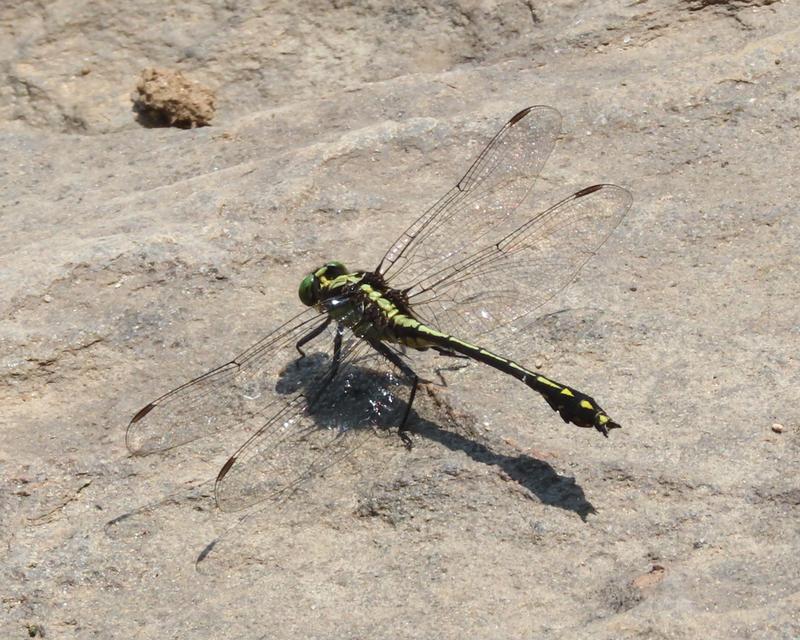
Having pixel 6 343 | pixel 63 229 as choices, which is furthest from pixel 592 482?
pixel 63 229

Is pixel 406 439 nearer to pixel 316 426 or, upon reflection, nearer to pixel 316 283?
pixel 316 426

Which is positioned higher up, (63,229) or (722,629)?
(722,629)

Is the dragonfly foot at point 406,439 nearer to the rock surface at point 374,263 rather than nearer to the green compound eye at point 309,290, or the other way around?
the rock surface at point 374,263

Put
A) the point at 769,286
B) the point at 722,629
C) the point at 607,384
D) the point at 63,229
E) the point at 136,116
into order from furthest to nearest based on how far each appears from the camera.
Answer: the point at 136,116 < the point at 63,229 < the point at 769,286 < the point at 607,384 < the point at 722,629

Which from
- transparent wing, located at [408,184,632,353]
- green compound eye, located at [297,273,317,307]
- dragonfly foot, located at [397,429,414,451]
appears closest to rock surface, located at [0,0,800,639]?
dragonfly foot, located at [397,429,414,451]

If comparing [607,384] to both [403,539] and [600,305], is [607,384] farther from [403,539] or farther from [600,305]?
[403,539]

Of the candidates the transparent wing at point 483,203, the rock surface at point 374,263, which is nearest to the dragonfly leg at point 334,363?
the rock surface at point 374,263

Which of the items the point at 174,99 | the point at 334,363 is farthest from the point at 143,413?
the point at 174,99

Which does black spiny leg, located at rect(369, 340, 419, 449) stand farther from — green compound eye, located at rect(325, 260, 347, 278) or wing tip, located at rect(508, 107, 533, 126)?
wing tip, located at rect(508, 107, 533, 126)
